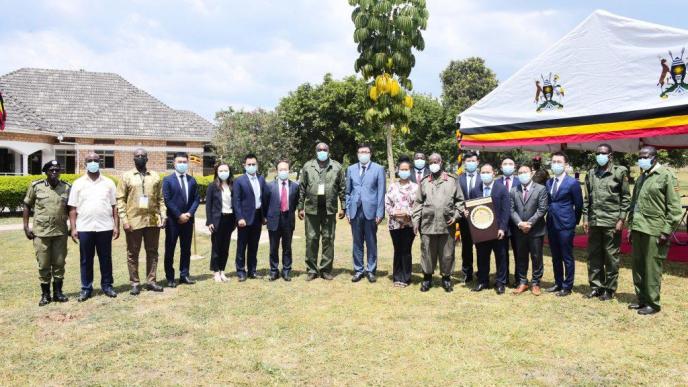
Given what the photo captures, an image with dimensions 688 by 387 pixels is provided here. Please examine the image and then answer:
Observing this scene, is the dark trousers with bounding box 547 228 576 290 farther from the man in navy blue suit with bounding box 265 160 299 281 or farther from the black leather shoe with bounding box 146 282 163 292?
the black leather shoe with bounding box 146 282 163 292

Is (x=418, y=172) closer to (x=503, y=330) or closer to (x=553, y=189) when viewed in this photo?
(x=553, y=189)

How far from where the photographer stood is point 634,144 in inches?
463

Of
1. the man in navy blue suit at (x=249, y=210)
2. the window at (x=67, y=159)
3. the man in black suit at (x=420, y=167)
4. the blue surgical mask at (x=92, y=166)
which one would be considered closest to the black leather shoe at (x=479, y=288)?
the man in black suit at (x=420, y=167)

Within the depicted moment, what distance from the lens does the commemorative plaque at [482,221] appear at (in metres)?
6.55

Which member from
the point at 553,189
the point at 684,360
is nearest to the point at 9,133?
the point at 553,189

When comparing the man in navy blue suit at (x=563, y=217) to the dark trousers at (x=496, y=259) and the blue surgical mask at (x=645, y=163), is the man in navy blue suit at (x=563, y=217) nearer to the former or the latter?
the dark trousers at (x=496, y=259)

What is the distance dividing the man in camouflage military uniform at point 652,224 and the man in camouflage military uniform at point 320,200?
394cm

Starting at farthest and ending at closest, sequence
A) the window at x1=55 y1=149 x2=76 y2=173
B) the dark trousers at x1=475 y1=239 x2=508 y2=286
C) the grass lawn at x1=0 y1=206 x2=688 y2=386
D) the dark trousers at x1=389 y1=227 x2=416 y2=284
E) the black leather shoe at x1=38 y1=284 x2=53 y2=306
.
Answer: the window at x1=55 y1=149 x2=76 y2=173, the dark trousers at x1=389 y1=227 x2=416 y2=284, the dark trousers at x1=475 y1=239 x2=508 y2=286, the black leather shoe at x1=38 y1=284 x2=53 y2=306, the grass lawn at x1=0 y1=206 x2=688 y2=386


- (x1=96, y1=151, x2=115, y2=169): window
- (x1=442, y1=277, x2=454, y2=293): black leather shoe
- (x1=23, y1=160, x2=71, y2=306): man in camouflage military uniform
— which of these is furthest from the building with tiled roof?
(x1=442, y1=277, x2=454, y2=293): black leather shoe

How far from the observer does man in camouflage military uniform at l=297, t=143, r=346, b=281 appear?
7379 mm

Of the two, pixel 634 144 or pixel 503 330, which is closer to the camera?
pixel 503 330

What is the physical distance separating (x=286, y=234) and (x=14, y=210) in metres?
14.8

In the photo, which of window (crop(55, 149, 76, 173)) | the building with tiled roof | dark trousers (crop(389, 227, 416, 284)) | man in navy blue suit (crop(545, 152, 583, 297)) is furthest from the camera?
window (crop(55, 149, 76, 173))

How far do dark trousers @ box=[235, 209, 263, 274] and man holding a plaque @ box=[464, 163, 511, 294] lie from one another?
3.12m
